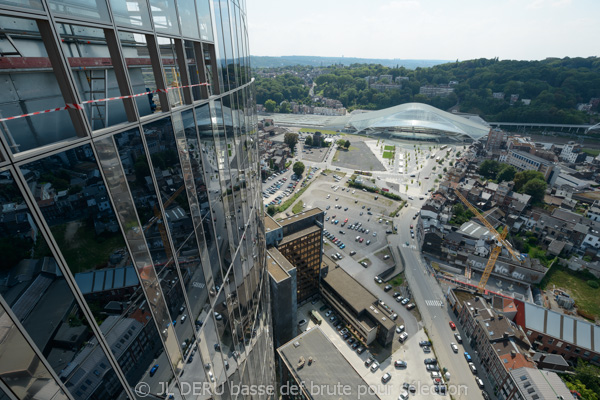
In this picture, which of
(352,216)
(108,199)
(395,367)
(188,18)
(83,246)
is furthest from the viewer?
(352,216)

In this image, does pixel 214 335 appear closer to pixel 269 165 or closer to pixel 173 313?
pixel 173 313

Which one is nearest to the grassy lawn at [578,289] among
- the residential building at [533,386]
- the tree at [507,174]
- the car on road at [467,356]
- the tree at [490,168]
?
the residential building at [533,386]

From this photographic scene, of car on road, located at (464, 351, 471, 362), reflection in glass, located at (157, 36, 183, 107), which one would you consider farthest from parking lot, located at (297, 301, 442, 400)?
reflection in glass, located at (157, 36, 183, 107)

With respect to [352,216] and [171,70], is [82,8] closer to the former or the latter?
[171,70]

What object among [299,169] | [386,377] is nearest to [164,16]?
[386,377]

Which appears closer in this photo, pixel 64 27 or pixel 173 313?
pixel 64 27

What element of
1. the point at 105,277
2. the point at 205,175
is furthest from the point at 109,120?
the point at 205,175

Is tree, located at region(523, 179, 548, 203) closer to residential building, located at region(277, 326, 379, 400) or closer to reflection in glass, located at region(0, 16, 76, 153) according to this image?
residential building, located at region(277, 326, 379, 400)
